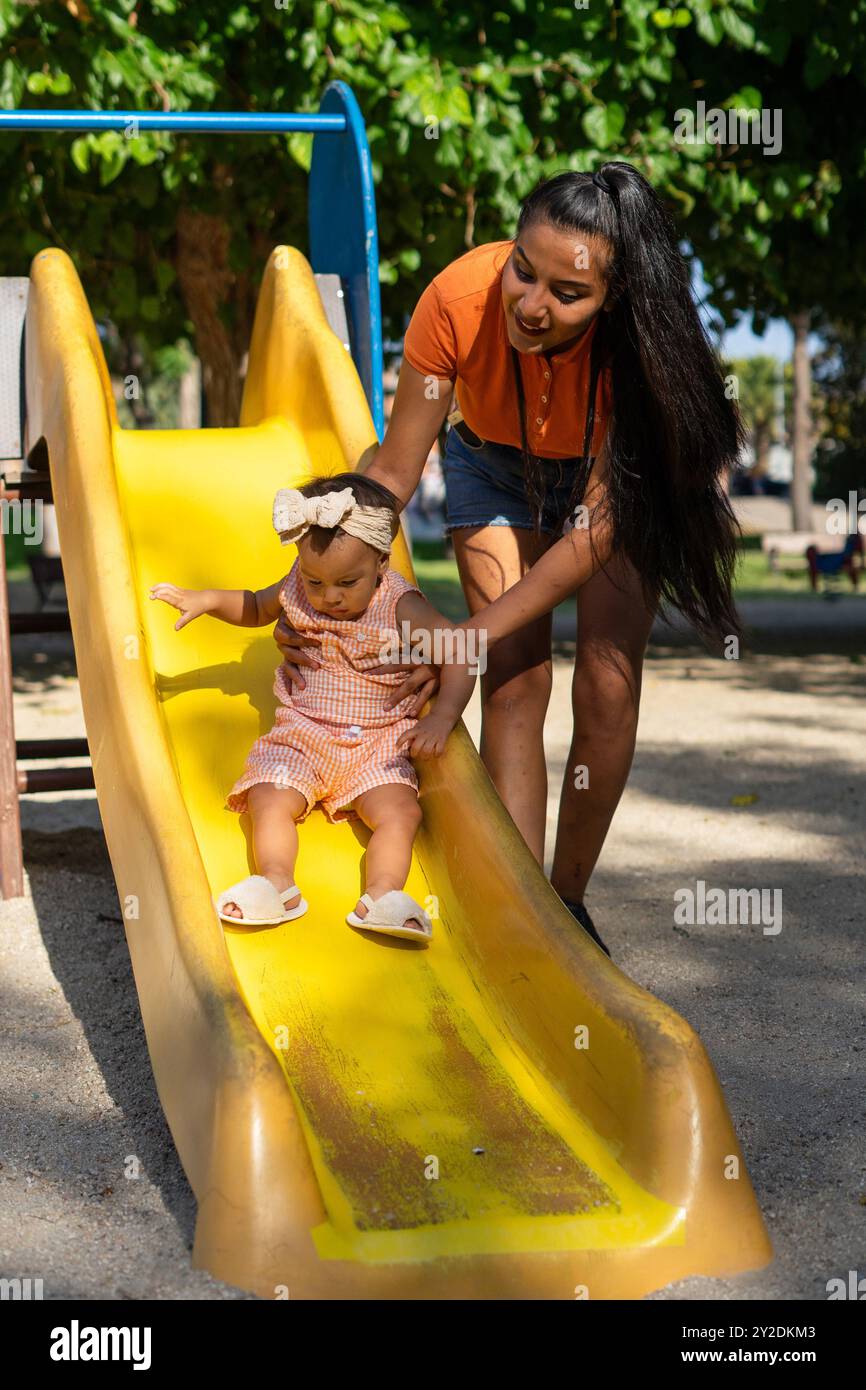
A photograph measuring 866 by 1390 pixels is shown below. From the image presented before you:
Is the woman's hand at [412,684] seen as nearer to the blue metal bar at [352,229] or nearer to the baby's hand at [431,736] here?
the baby's hand at [431,736]

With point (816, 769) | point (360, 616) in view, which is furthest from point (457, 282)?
point (816, 769)

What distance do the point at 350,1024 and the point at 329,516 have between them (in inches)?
39.8

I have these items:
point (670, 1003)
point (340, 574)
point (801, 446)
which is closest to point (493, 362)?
point (340, 574)

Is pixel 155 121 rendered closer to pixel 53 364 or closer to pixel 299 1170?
pixel 53 364

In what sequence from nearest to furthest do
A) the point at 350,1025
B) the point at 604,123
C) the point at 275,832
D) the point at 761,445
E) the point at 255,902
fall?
1. the point at 350,1025
2. the point at 255,902
3. the point at 275,832
4. the point at 604,123
5. the point at 761,445

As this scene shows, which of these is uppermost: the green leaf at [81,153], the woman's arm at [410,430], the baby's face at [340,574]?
the green leaf at [81,153]

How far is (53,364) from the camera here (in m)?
3.95

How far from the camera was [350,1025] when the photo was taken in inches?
105

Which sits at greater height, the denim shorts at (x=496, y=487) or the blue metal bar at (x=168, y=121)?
the blue metal bar at (x=168, y=121)

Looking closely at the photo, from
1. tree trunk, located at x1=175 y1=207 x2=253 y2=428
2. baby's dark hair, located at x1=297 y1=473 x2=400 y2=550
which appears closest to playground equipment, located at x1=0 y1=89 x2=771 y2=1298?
baby's dark hair, located at x1=297 y1=473 x2=400 y2=550

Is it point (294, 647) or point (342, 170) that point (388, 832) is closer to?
point (294, 647)

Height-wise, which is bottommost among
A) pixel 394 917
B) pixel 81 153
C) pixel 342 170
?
pixel 394 917

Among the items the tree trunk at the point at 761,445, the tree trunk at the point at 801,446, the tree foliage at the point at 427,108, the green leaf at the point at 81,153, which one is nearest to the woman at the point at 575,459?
the tree foliage at the point at 427,108

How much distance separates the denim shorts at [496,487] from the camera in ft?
10.4
